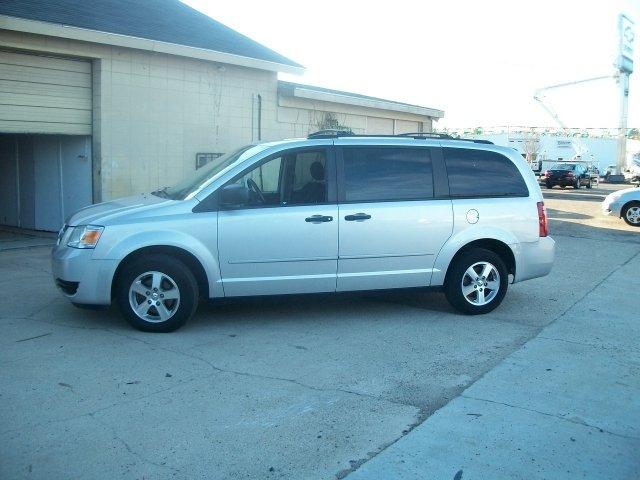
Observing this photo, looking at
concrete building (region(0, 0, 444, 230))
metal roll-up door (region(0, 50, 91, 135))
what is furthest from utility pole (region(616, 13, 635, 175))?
metal roll-up door (region(0, 50, 91, 135))

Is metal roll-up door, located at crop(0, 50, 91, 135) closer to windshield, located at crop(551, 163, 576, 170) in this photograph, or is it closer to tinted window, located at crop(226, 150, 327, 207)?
tinted window, located at crop(226, 150, 327, 207)

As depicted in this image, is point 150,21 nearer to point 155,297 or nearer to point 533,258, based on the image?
point 155,297

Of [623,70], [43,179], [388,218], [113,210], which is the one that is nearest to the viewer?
[113,210]

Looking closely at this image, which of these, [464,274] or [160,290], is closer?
[160,290]

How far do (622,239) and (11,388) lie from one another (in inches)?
552

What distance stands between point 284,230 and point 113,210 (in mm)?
1710

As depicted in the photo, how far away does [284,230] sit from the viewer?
684 centimetres

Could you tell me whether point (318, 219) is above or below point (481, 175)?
below

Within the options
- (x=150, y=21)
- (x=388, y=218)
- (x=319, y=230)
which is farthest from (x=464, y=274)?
(x=150, y=21)

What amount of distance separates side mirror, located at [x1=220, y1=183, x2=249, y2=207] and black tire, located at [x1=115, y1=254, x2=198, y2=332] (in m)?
0.74

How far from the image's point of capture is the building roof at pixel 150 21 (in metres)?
11.2

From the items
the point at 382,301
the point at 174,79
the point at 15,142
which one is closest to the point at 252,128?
the point at 174,79

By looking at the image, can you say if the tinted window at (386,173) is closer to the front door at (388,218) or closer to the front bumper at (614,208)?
the front door at (388,218)

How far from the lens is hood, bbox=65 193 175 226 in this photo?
21.7 feet
